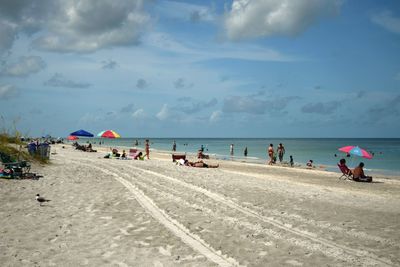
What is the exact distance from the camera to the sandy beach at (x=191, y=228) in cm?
571

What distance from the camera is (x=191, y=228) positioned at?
24.7 ft

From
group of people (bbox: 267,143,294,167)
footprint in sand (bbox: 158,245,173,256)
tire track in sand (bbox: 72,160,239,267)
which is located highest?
group of people (bbox: 267,143,294,167)

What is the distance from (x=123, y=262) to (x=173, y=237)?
1538mm

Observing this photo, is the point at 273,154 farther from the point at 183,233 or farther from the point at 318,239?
the point at 183,233

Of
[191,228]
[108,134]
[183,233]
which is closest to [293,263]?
[183,233]

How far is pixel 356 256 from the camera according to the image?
5.86 metres

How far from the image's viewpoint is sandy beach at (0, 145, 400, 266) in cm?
571

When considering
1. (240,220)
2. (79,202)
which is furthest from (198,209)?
(79,202)

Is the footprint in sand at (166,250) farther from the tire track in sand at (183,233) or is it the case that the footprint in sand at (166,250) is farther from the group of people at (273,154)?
the group of people at (273,154)

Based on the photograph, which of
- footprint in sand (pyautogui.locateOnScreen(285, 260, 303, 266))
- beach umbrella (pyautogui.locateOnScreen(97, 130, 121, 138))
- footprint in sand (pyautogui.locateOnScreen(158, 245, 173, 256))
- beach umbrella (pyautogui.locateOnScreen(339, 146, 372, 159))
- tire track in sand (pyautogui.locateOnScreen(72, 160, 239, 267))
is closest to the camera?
footprint in sand (pyautogui.locateOnScreen(285, 260, 303, 266))

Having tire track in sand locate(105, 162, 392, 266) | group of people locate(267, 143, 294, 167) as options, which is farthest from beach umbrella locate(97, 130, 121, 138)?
tire track in sand locate(105, 162, 392, 266)

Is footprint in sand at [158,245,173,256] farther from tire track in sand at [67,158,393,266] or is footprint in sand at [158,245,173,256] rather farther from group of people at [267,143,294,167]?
group of people at [267,143,294,167]

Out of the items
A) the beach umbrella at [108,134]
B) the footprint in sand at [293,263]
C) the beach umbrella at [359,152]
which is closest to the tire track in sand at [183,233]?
the footprint in sand at [293,263]

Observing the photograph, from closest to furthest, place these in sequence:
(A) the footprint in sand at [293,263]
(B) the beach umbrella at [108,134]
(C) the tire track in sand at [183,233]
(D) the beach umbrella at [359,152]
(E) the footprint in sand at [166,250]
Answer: (A) the footprint in sand at [293,263], (C) the tire track in sand at [183,233], (E) the footprint in sand at [166,250], (D) the beach umbrella at [359,152], (B) the beach umbrella at [108,134]
